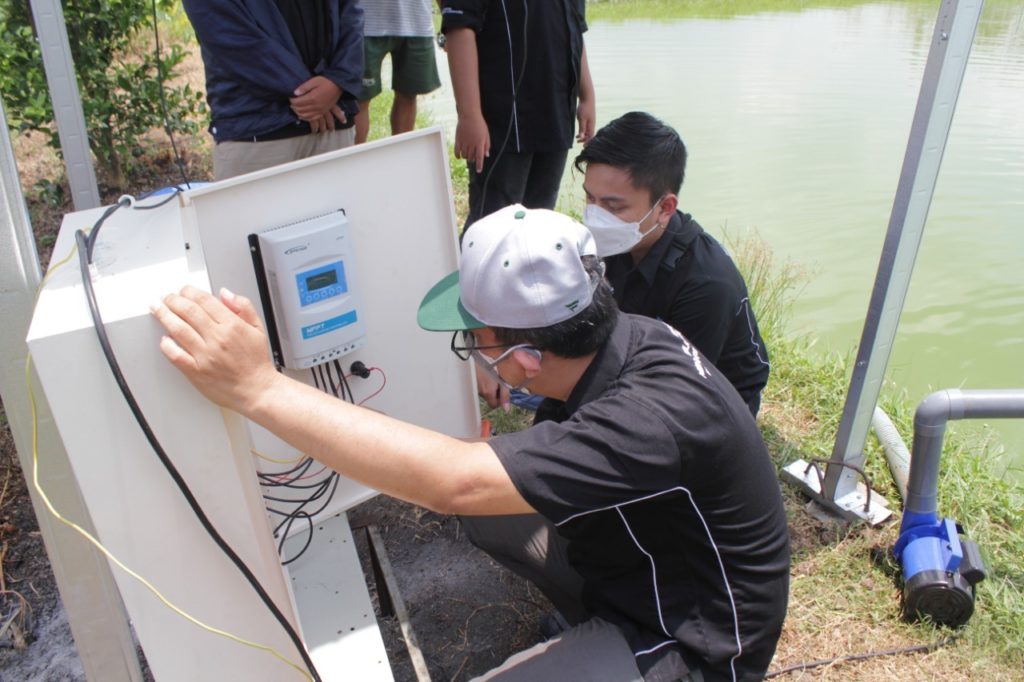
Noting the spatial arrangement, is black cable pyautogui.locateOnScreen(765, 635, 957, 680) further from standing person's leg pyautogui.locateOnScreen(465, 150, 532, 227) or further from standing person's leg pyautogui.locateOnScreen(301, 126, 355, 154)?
standing person's leg pyautogui.locateOnScreen(301, 126, 355, 154)

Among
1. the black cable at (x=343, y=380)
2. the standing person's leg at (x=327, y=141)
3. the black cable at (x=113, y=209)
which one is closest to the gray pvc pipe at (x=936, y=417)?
the black cable at (x=343, y=380)

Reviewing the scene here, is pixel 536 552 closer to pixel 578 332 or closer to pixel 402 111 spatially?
pixel 578 332

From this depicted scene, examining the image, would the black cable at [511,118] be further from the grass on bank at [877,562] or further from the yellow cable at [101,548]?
the yellow cable at [101,548]

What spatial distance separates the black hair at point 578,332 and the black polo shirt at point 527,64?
5.66 feet

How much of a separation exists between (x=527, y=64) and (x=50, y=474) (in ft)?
7.25

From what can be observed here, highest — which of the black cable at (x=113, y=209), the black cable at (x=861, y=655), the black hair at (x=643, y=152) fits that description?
the black cable at (x=113, y=209)

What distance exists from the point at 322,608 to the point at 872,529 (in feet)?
5.63

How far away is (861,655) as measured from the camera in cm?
221

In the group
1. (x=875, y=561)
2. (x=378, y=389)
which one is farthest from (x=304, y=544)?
(x=875, y=561)

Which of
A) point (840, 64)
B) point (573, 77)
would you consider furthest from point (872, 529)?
point (840, 64)

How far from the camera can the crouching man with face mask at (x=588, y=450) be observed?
1.31 m

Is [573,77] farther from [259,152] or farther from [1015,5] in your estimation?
[1015,5]

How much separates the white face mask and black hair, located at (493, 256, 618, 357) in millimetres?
741

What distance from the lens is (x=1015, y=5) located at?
31.2 ft
